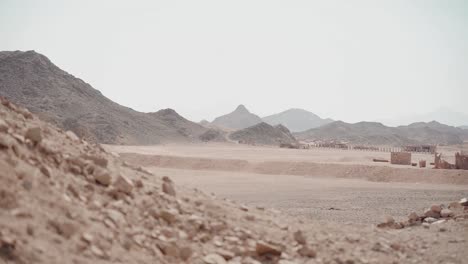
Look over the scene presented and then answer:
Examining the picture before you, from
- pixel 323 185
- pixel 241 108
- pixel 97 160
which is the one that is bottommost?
pixel 323 185

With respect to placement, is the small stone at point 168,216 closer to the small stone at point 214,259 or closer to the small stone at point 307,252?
the small stone at point 214,259

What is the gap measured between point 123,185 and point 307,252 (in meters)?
2.57

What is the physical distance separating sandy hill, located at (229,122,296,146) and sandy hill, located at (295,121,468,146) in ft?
66.8

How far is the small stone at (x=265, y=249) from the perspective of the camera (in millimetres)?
5430

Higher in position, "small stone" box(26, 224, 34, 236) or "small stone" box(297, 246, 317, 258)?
"small stone" box(26, 224, 34, 236)

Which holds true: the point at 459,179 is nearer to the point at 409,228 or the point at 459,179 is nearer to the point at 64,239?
the point at 409,228

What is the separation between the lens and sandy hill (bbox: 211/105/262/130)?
16475 centimetres

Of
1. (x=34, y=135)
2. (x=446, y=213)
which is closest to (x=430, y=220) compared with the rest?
(x=446, y=213)

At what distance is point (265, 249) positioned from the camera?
545cm

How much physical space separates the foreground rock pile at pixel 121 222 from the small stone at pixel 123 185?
13 millimetres

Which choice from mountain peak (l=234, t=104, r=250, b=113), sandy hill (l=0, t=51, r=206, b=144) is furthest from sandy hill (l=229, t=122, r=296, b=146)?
mountain peak (l=234, t=104, r=250, b=113)

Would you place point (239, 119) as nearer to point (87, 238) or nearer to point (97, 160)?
point (97, 160)

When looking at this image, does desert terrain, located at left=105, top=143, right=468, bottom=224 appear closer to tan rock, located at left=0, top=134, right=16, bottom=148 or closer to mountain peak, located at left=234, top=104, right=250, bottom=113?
tan rock, located at left=0, top=134, right=16, bottom=148

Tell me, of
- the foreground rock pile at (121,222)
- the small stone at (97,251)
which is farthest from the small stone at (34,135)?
the small stone at (97,251)
